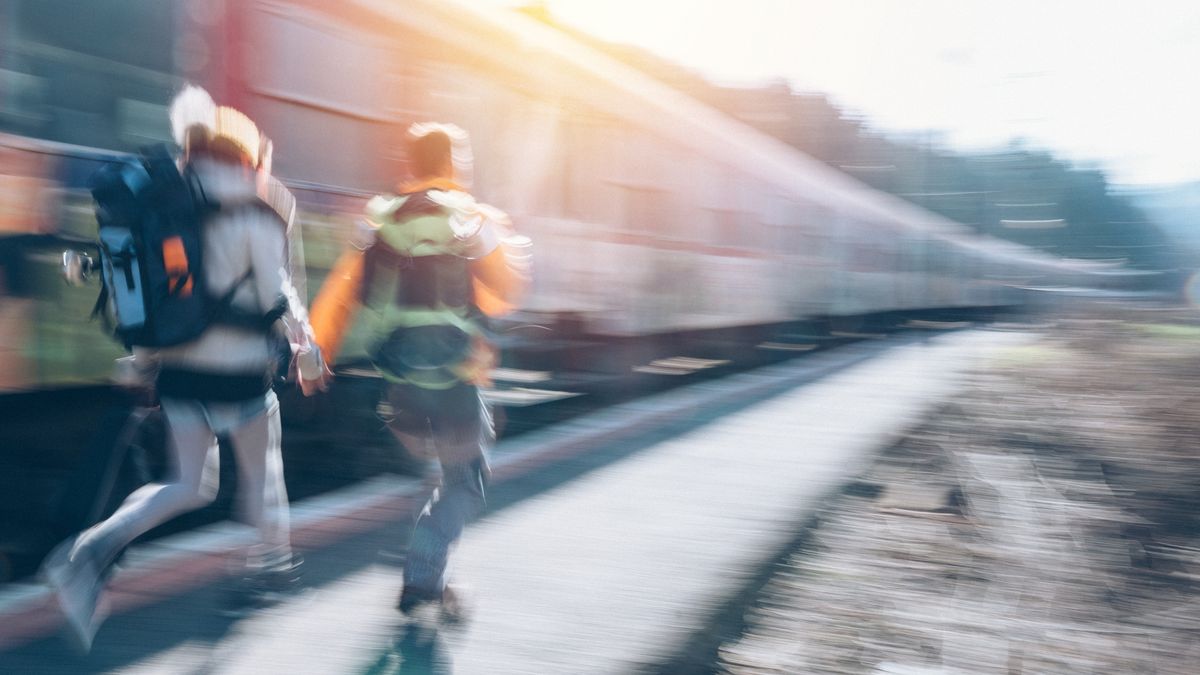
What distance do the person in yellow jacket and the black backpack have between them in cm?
52

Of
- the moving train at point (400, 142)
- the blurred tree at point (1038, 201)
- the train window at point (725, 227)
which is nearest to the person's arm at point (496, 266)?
the moving train at point (400, 142)

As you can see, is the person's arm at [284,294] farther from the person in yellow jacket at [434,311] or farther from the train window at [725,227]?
the train window at [725,227]

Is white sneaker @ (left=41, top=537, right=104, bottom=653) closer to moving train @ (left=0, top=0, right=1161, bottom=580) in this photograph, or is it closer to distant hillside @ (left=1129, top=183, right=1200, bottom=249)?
moving train @ (left=0, top=0, right=1161, bottom=580)

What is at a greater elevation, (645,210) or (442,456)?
(645,210)

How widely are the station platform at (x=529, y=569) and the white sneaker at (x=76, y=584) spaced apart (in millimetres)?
285

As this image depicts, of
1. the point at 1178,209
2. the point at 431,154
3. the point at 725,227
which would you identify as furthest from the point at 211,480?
the point at 725,227

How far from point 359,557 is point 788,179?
10985mm

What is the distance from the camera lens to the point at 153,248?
2.93m

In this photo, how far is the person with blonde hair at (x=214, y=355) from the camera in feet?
9.80

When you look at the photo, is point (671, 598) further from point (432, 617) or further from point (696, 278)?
point (696, 278)

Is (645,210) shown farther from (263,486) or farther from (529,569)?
(263,486)

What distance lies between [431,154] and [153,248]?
889 millimetres

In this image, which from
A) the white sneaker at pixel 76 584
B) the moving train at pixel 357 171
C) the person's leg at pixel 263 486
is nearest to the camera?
the white sneaker at pixel 76 584

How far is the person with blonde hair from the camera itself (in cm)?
299
